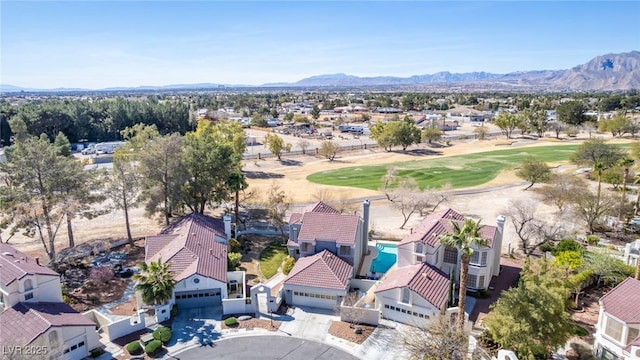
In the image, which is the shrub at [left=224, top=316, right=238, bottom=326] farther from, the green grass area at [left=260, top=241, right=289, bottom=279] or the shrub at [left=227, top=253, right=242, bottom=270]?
the green grass area at [left=260, top=241, right=289, bottom=279]

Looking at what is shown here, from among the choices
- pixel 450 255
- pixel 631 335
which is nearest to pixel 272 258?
pixel 450 255

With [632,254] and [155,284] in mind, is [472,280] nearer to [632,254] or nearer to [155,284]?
[632,254]

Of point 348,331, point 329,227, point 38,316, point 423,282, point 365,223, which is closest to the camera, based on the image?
point 38,316

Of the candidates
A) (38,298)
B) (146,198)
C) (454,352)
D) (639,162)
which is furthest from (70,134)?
(639,162)

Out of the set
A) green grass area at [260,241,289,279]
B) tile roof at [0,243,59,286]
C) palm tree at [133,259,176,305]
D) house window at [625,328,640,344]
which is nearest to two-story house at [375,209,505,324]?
house window at [625,328,640,344]

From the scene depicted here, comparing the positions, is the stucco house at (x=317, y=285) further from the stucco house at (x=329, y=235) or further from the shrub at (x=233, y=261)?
the shrub at (x=233, y=261)

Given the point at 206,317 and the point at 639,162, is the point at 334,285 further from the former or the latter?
the point at 639,162

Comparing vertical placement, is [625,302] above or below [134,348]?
above
